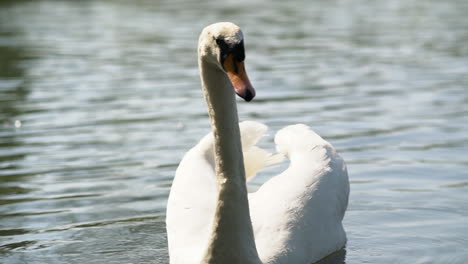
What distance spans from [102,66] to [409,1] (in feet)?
55.0

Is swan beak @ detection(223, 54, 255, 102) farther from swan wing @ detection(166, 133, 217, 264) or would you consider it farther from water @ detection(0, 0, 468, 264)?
water @ detection(0, 0, 468, 264)

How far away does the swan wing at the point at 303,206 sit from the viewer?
21.1 feet

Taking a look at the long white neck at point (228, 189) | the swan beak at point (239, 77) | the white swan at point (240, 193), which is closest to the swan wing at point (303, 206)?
the white swan at point (240, 193)

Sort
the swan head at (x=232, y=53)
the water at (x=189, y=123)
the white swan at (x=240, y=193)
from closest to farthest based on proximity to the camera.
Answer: the swan head at (x=232, y=53) → the white swan at (x=240, y=193) → the water at (x=189, y=123)

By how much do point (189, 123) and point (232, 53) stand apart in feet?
26.1

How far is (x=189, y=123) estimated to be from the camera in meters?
13.3

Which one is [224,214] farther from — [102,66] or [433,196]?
[102,66]

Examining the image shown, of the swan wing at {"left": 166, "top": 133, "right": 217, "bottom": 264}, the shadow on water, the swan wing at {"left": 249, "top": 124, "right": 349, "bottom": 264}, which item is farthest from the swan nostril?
the shadow on water

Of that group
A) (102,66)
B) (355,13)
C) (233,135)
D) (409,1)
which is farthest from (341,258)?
(409,1)

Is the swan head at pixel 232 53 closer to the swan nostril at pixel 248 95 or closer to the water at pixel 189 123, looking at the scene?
the swan nostril at pixel 248 95

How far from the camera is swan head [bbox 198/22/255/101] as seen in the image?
520 centimetres

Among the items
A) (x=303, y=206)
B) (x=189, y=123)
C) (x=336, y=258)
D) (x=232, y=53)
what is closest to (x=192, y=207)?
(x=303, y=206)

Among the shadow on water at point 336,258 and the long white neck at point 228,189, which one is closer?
the long white neck at point 228,189

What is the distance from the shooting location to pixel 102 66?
20281 mm
